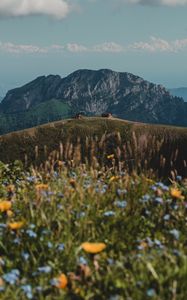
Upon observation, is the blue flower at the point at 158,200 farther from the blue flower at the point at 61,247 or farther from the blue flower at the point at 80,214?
the blue flower at the point at 61,247

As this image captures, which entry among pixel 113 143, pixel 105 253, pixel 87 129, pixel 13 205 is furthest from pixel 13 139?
pixel 105 253

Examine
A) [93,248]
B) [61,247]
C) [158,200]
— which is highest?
[158,200]

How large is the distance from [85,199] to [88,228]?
3.21 ft

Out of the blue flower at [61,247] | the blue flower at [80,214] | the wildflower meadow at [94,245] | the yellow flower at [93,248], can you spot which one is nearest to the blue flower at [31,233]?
the wildflower meadow at [94,245]

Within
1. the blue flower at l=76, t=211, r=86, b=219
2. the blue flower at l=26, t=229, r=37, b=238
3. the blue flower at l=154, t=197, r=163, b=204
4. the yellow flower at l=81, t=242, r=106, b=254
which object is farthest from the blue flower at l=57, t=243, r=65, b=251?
the blue flower at l=154, t=197, r=163, b=204

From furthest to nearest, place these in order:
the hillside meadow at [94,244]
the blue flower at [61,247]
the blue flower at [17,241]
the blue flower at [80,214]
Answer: the blue flower at [80,214] < the blue flower at [17,241] < the blue flower at [61,247] < the hillside meadow at [94,244]

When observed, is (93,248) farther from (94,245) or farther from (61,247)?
(61,247)

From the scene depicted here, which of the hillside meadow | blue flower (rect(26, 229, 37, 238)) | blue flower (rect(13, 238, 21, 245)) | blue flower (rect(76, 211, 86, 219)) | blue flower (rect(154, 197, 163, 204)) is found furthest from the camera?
blue flower (rect(154, 197, 163, 204))

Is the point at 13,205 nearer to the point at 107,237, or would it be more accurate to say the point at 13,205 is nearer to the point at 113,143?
the point at 107,237

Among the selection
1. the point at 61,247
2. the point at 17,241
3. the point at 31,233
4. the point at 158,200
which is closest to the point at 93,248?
the point at 61,247

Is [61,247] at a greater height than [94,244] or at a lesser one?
lesser

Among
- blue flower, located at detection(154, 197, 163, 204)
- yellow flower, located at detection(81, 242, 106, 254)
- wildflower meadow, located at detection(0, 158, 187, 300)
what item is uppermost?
blue flower, located at detection(154, 197, 163, 204)

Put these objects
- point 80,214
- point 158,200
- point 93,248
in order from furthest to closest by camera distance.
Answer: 1. point 158,200
2. point 80,214
3. point 93,248

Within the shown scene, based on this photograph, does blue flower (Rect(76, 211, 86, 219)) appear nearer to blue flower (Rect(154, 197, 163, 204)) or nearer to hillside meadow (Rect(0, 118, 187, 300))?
hillside meadow (Rect(0, 118, 187, 300))
